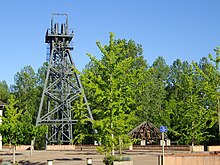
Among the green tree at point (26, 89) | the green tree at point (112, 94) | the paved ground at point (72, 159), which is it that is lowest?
the paved ground at point (72, 159)

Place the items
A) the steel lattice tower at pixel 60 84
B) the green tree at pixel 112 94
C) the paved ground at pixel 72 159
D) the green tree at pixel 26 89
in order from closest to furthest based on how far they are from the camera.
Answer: the green tree at pixel 112 94
the paved ground at pixel 72 159
the steel lattice tower at pixel 60 84
the green tree at pixel 26 89

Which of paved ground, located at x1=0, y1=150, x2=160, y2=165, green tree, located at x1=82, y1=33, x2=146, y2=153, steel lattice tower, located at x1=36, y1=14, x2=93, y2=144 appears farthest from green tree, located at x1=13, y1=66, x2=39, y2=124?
green tree, located at x1=82, y1=33, x2=146, y2=153

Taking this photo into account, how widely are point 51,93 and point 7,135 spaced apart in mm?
24902

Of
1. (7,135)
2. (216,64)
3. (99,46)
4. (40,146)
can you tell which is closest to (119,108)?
(99,46)

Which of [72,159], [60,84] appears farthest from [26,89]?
[72,159]

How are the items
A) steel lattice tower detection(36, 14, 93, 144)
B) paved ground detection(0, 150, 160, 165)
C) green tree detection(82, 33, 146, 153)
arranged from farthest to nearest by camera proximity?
steel lattice tower detection(36, 14, 93, 144) → paved ground detection(0, 150, 160, 165) → green tree detection(82, 33, 146, 153)

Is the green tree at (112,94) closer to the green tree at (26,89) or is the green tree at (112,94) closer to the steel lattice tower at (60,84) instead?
the steel lattice tower at (60,84)

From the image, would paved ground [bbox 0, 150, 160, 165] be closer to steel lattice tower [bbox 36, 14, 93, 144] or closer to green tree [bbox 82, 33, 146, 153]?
green tree [bbox 82, 33, 146, 153]

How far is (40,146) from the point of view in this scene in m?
63.5

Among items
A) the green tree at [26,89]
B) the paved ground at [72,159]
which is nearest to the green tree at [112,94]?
the paved ground at [72,159]

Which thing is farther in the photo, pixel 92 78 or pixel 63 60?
pixel 63 60

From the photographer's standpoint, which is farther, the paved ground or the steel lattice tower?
the steel lattice tower

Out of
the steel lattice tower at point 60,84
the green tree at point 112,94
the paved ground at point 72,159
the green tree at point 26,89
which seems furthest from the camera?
the green tree at point 26,89

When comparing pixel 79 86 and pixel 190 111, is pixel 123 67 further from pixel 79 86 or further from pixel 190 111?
pixel 79 86
